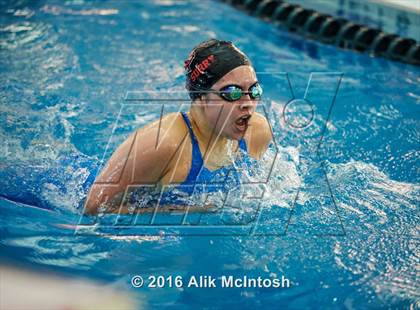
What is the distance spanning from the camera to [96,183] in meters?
2.96

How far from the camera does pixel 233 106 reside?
288 centimetres

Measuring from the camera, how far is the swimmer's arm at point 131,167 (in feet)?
9.45

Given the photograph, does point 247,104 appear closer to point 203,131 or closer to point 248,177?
point 203,131

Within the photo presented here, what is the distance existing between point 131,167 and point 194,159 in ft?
1.14

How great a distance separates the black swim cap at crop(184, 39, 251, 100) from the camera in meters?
2.90

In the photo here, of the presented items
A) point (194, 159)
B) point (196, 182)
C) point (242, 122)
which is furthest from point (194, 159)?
point (242, 122)

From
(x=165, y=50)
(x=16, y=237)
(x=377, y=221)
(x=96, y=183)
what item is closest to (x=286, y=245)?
(x=377, y=221)

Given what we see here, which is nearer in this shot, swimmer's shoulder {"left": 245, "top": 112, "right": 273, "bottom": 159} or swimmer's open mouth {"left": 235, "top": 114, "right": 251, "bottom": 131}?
swimmer's open mouth {"left": 235, "top": 114, "right": 251, "bottom": 131}

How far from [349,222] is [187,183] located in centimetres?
84

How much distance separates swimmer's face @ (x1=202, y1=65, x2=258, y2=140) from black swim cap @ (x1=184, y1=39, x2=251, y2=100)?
0.10 ft

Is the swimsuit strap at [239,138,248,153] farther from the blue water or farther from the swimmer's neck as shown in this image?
the blue water

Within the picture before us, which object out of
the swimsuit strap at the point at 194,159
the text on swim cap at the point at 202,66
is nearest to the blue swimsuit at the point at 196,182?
the swimsuit strap at the point at 194,159

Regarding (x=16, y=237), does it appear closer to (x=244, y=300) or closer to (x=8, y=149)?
(x=8, y=149)

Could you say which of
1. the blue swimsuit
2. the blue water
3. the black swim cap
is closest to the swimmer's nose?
the black swim cap
